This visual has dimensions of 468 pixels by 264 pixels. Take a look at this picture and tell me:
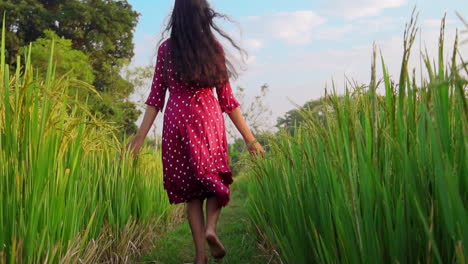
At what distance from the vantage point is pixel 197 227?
313 centimetres

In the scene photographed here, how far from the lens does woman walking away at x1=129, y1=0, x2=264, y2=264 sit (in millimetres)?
3137

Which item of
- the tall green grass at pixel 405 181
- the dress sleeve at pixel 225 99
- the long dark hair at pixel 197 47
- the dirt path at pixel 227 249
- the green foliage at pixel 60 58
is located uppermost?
the green foliage at pixel 60 58

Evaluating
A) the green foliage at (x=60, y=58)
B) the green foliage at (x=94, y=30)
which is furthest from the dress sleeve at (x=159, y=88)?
the green foliage at (x=94, y=30)

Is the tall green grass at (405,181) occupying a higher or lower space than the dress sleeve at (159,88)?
lower

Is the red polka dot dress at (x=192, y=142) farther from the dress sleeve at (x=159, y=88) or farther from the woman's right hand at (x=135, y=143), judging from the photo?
the woman's right hand at (x=135, y=143)

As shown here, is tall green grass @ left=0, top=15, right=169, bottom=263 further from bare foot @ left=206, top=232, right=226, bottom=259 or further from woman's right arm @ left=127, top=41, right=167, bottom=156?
woman's right arm @ left=127, top=41, right=167, bottom=156

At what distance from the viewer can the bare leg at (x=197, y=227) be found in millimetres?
3049

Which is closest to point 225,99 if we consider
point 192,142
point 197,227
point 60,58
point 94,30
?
point 192,142

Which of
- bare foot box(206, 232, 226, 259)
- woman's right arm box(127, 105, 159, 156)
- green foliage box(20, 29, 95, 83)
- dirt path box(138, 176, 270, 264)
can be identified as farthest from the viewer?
green foliage box(20, 29, 95, 83)

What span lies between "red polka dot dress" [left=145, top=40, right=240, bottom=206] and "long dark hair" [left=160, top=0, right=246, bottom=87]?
9 centimetres

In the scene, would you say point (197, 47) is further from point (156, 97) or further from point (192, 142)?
point (192, 142)

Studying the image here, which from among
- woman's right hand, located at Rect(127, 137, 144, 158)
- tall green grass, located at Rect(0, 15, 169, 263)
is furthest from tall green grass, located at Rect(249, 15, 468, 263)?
woman's right hand, located at Rect(127, 137, 144, 158)

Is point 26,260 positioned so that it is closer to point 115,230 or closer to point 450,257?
point 450,257

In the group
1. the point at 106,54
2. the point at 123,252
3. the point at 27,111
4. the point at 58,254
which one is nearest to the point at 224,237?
the point at 123,252
